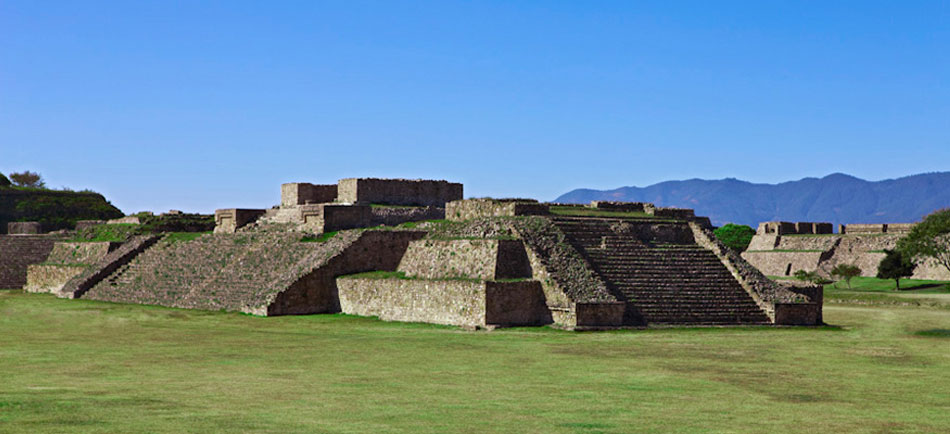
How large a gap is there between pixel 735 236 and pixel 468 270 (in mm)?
79807

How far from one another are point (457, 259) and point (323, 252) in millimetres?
7439

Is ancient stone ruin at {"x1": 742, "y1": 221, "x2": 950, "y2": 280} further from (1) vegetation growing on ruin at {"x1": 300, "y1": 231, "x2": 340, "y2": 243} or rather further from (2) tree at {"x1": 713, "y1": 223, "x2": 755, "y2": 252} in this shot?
(1) vegetation growing on ruin at {"x1": 300, "y1": 231, "x2": 340, "y2": 243}

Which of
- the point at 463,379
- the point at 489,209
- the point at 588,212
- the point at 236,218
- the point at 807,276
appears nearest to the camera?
the point at 463,379

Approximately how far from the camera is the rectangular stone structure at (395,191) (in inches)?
2032

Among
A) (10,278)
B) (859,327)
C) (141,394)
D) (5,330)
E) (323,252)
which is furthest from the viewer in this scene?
(10,278)

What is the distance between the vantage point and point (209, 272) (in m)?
46.4

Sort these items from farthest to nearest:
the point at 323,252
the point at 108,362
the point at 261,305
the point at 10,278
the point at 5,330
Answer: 1. the point at 10,278
2. the point at 323,252
3. the point at 261,305
4. the point at 5,330
5. the point at 108,362

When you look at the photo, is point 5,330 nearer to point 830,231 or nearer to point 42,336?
point 42,336

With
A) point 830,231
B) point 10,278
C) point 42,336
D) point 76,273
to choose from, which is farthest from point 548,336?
point 830,231

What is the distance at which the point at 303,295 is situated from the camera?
129 feet

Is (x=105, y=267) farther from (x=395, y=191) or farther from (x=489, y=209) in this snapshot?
(x=489, y=209)


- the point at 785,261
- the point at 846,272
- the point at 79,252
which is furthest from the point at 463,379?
the point at 785,261

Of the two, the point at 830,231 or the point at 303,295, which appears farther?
the point at 830,231

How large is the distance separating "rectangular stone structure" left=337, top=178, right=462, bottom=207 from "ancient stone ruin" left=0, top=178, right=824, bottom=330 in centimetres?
8
